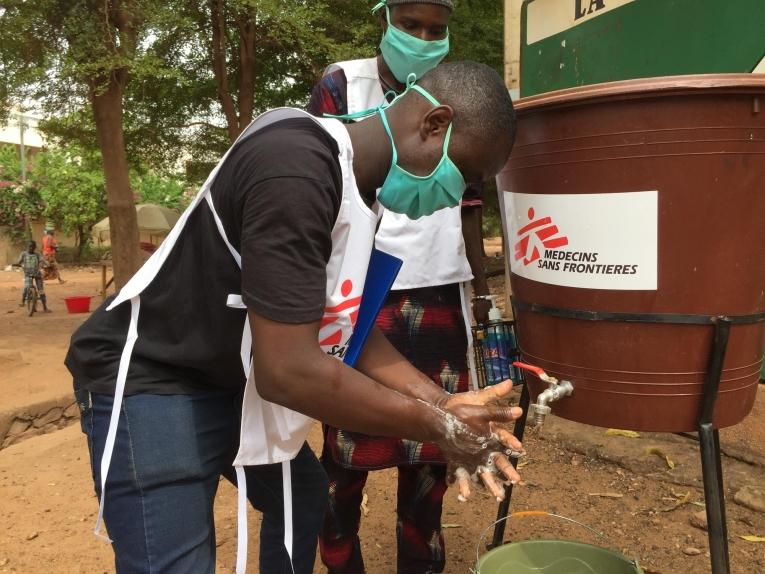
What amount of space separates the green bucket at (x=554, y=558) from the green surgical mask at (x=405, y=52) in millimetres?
1427

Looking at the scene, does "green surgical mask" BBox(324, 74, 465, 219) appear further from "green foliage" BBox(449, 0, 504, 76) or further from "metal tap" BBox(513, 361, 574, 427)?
"green foliage" BBox(449, 0, 504, 76)

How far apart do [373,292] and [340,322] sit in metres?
0.20

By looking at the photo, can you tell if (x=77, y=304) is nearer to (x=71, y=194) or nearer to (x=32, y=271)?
(x=32, y=271)

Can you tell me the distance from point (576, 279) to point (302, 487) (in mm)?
891

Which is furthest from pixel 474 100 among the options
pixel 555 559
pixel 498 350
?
pixel 555 559

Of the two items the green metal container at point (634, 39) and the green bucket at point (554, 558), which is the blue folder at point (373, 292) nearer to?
the green bucket at point (554, 558)

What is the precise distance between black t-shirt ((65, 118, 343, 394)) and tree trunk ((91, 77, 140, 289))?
6.67m

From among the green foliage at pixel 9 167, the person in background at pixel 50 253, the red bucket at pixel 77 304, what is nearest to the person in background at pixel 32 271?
the red bucket at pixel 77 304

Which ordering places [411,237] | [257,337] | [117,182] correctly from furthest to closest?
[117,182] → [411,237] → [257,337]

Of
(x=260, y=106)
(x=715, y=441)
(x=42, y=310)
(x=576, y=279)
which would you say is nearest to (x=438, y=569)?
(x=715, y=441)

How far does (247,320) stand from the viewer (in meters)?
1.39

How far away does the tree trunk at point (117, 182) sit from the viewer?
24.8 feet

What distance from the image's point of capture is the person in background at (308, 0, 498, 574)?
2.21 m

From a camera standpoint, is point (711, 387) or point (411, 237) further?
point (411, 237)
